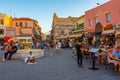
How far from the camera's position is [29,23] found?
67.4 metres

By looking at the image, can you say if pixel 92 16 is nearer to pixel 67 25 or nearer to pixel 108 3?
pixel 108 3

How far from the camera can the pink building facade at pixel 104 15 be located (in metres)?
23.8

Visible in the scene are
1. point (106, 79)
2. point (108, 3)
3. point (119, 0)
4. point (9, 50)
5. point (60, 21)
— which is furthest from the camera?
point (60, 21)

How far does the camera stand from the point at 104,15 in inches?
1062

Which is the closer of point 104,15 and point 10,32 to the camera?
point 104,15

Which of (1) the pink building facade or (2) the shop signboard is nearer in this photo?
(1) the pink building facade

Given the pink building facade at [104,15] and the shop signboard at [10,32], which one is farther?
the shop signboard at [10,32]

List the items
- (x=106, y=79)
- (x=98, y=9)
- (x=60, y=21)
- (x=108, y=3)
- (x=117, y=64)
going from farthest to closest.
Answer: (x=60, y=21)
(x=98, y=9)
(x=108, y=3)
(x=117, y=64)
(x=106, y=79)

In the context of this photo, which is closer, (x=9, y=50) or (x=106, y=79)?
(x=106, y=79)

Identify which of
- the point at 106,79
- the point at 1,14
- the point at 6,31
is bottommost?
the point at 106,79

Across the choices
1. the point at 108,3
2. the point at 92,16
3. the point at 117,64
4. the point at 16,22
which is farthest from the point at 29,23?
the point at 117,64

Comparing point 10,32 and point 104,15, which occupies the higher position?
point 104,15

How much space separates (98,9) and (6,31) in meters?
29.6

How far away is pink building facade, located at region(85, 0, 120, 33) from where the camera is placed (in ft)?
78.0
